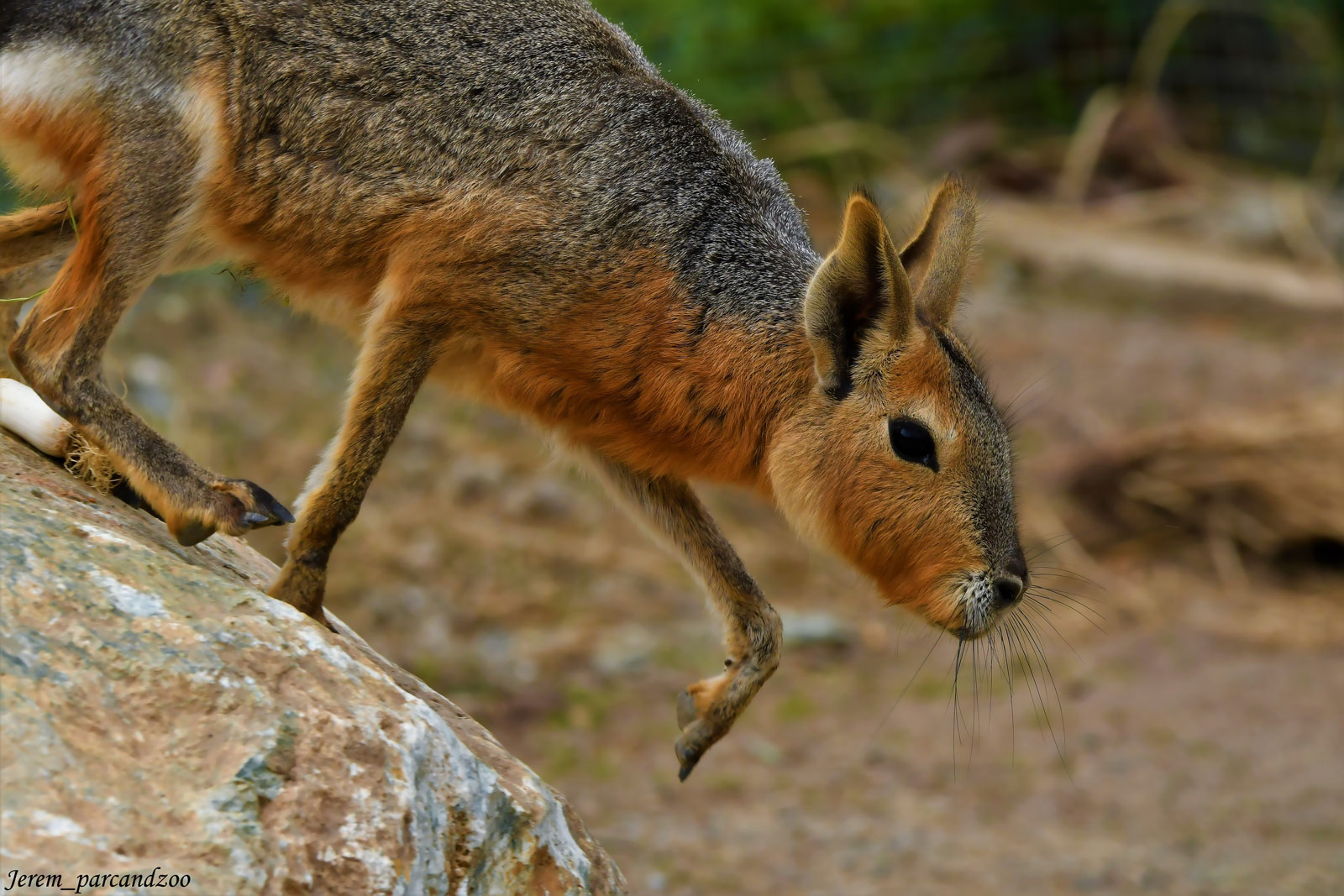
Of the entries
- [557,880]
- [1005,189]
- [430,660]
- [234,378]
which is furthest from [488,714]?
[1005,189]

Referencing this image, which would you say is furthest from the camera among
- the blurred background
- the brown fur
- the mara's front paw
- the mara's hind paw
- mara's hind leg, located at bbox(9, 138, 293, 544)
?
the blurred background

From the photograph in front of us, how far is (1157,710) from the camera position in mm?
9125

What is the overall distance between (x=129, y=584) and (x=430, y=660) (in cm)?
552

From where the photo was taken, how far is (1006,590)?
484 cm

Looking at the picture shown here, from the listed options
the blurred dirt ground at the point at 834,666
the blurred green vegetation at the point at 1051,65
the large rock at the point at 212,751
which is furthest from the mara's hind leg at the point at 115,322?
the blurred green vegetation at the point at 1051,65

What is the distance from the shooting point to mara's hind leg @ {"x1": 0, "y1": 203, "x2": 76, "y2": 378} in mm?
4898

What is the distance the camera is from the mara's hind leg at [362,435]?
4.32 m

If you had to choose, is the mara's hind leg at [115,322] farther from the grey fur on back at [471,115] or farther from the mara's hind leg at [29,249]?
the mara's hind leg at [29,249]

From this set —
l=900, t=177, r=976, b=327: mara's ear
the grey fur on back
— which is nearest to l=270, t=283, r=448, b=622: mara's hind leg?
the grey fur on back

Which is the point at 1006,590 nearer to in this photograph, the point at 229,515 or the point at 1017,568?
the point at 1017,568

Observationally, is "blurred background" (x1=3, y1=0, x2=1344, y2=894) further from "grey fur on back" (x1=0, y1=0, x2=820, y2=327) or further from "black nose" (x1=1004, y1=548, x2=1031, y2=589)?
"grey fur on back" (x1=0, y1=0, x2=820, y2=327)

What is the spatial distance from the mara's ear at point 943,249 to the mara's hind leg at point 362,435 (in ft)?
5.64

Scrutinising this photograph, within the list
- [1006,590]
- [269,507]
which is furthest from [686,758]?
[269,507]

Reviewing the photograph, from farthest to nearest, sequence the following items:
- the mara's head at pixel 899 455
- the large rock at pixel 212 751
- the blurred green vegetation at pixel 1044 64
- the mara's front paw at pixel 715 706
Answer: the blurred green vegetation at pixel 1044 64
the mara's front paw at pixel 715 706
the mara's head at pixel 899 455
the large rock at pixel 212 751
